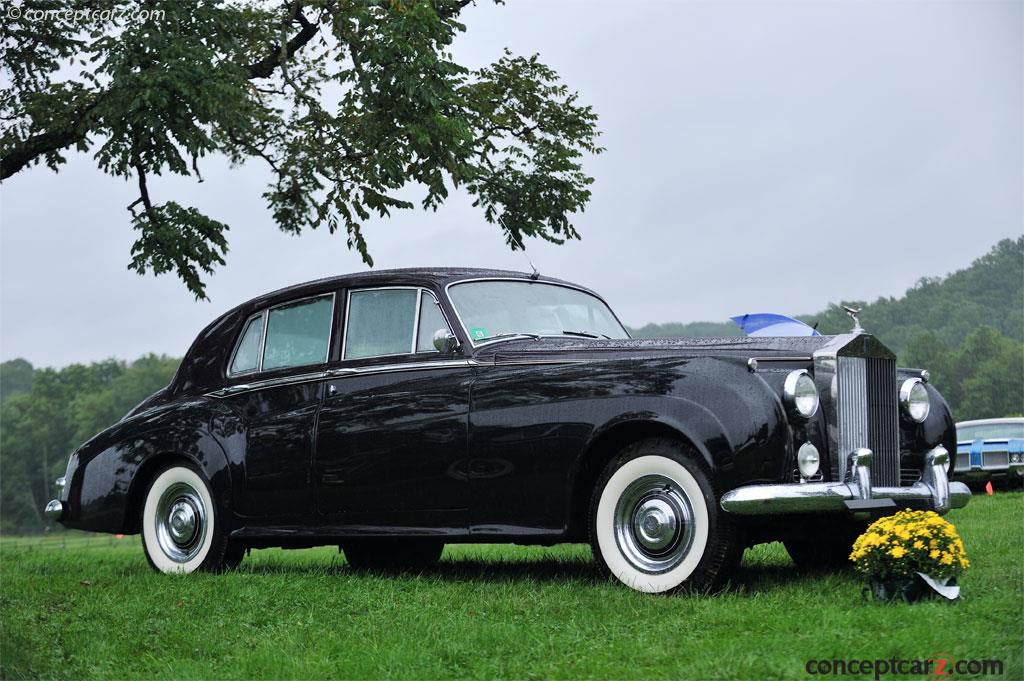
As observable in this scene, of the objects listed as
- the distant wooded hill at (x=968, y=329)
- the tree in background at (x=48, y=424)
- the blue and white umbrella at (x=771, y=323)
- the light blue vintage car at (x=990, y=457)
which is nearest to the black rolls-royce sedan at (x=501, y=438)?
the blue and white umbrella at (x=771, y=323)

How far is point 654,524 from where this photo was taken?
6074 millimetres

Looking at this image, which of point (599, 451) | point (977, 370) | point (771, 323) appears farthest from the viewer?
point (977, 370)

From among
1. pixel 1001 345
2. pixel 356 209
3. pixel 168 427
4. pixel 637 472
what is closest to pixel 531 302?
pixel 637 472

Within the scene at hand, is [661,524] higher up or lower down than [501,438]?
lower down

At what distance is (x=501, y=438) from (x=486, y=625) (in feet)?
4.50

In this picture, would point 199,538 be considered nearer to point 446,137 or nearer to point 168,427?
point 168,427

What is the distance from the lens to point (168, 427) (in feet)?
27.2

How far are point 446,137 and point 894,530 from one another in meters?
9.06

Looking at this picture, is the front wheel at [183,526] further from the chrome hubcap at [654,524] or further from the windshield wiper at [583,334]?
the chrome hubcap at [654,524]

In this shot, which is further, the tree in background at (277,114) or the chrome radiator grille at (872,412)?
the tree in background at (277,114)

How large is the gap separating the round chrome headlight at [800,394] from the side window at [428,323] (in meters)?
2.19

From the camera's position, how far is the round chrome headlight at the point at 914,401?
7.00 meters

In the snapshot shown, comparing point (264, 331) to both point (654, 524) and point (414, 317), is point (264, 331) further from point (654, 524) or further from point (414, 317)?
point (654, 524)

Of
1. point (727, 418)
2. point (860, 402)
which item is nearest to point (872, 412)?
point (860, 402)
